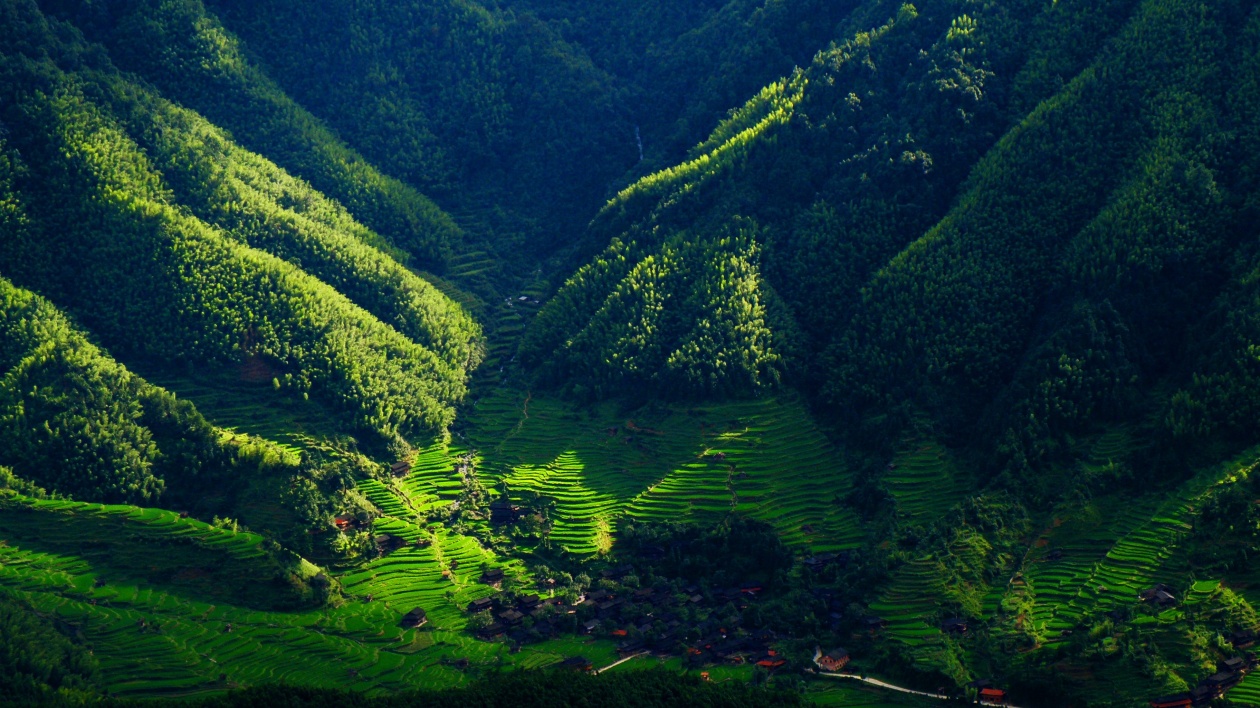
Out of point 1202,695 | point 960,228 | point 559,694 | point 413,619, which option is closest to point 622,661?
point 559,694

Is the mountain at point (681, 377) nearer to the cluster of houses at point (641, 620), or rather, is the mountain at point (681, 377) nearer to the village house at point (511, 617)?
the cluster of houses at point (641, 620)

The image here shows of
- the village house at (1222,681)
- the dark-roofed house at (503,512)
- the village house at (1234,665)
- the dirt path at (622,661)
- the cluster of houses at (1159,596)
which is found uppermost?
the dark-roofed house at (503,512)

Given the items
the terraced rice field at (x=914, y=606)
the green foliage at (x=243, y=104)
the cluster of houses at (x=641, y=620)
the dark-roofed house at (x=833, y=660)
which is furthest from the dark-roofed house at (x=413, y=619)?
the green foliage at (x=243, y=104)

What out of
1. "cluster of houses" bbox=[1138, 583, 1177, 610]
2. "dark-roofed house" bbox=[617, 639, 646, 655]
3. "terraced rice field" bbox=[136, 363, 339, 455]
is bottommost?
"dark-roofed house" bbox=[617, 639, 646, 655]

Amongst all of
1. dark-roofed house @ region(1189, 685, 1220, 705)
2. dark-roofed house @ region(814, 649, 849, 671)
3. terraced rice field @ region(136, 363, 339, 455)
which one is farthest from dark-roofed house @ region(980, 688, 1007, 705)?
terraced rice field @ region(136, 363, 339, 455)

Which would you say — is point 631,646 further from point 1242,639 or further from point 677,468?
point 1242,639

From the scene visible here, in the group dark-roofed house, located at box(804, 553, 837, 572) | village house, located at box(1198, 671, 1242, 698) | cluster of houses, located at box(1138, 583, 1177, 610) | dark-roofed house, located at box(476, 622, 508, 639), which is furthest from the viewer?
dark-roofed house, located at box(804, 553, 837, 572)

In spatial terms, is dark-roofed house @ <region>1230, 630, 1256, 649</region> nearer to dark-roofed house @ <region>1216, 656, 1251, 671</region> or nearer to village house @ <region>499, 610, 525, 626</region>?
dark-roofed house @ <region>1216, 656, 1251, 671</region>
